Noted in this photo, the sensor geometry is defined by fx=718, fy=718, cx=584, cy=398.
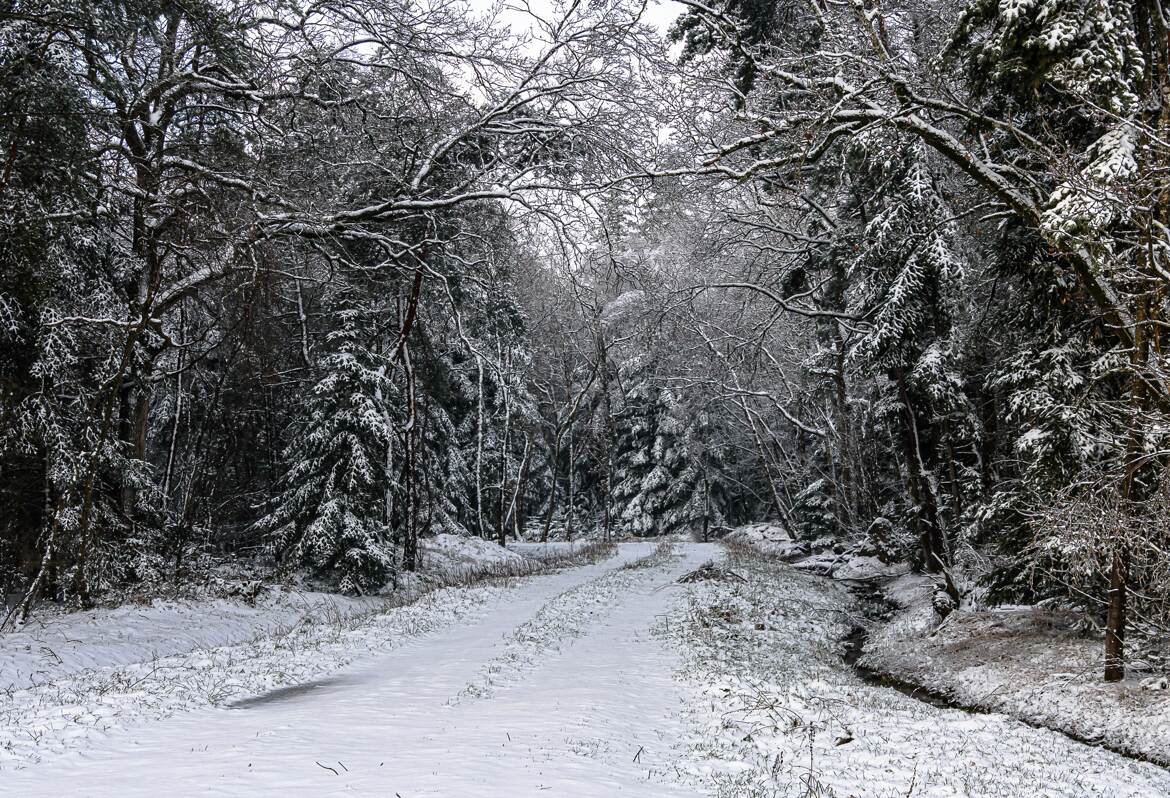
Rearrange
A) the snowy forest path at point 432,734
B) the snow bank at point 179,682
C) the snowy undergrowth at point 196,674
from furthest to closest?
the snowy undergrowth at point 196,674
the snow bank at point 179,682
the snowy forest path at point 432,734

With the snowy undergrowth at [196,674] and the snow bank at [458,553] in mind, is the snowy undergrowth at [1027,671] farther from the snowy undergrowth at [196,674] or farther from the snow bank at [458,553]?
the snow bank at [458,553]

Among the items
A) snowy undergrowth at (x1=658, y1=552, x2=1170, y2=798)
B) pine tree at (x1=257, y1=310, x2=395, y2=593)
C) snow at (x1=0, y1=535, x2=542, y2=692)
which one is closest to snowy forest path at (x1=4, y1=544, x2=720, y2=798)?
snowy undergrowth at (x1=658, y1=552, x2=1170, y2=798)

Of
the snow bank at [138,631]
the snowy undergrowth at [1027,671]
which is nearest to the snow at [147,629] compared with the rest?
the snow bank at [138,631]

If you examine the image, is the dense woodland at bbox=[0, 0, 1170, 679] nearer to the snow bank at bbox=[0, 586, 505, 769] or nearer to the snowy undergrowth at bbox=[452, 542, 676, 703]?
the snow bank at bbox=[0, 586, 505, 769]

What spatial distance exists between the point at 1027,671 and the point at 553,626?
7.19 metres

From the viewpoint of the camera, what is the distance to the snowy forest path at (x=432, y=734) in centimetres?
439

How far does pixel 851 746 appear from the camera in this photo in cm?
663

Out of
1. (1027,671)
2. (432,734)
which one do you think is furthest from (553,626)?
(1027,671)

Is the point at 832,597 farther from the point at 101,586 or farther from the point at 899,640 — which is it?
the point at 101,586

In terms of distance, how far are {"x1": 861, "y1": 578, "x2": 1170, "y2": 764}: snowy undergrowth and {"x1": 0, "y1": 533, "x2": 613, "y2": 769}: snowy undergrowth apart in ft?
27.1

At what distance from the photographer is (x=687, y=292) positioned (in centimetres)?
1973

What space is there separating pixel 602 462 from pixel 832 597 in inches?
1196

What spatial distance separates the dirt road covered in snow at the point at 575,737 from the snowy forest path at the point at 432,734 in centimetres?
2

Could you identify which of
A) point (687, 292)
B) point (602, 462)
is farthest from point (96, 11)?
point (602, 462)
